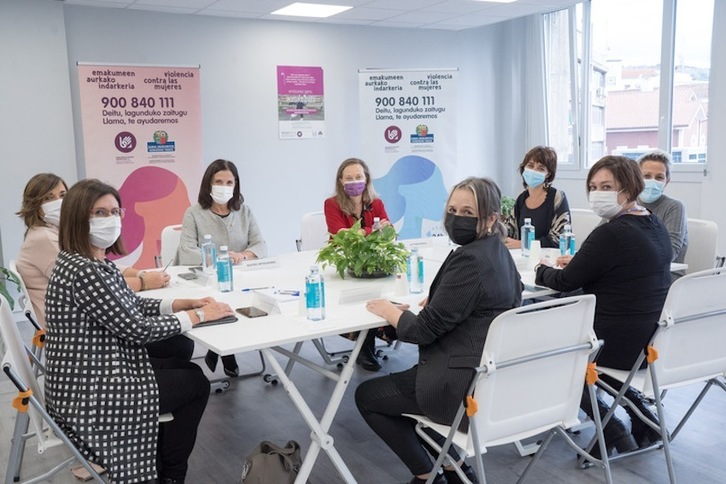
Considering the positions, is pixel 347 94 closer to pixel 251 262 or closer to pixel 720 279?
pixel 251 262

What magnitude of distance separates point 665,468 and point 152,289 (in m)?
→ 2.53

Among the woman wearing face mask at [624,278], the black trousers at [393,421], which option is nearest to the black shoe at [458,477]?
the black trousers at [393,421]

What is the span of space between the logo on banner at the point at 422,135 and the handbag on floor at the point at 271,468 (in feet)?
17.5

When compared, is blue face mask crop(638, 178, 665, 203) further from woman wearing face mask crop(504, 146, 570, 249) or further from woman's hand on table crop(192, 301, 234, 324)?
woman's hand on table crop(192, 301, 234, 324)

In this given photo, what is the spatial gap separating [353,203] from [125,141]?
2.92 m

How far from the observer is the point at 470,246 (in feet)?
7.95

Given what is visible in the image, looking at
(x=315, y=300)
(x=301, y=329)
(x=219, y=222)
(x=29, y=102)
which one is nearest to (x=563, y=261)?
(x=315, y=300)

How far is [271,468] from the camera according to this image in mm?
2570

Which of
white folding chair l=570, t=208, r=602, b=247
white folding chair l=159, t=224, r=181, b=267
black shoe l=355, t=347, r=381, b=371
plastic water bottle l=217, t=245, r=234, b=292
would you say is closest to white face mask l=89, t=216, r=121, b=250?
plastic water bottle l=217, t=245, r=234, b=292

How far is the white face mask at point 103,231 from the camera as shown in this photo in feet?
8.26

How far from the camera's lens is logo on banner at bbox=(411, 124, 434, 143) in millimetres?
7523

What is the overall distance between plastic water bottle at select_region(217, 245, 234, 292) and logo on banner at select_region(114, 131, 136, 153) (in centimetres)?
364

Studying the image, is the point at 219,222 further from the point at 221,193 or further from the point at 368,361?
the point at 368,361

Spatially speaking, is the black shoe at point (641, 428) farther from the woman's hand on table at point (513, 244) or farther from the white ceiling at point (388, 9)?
the white ceiling at point (388, 9)
